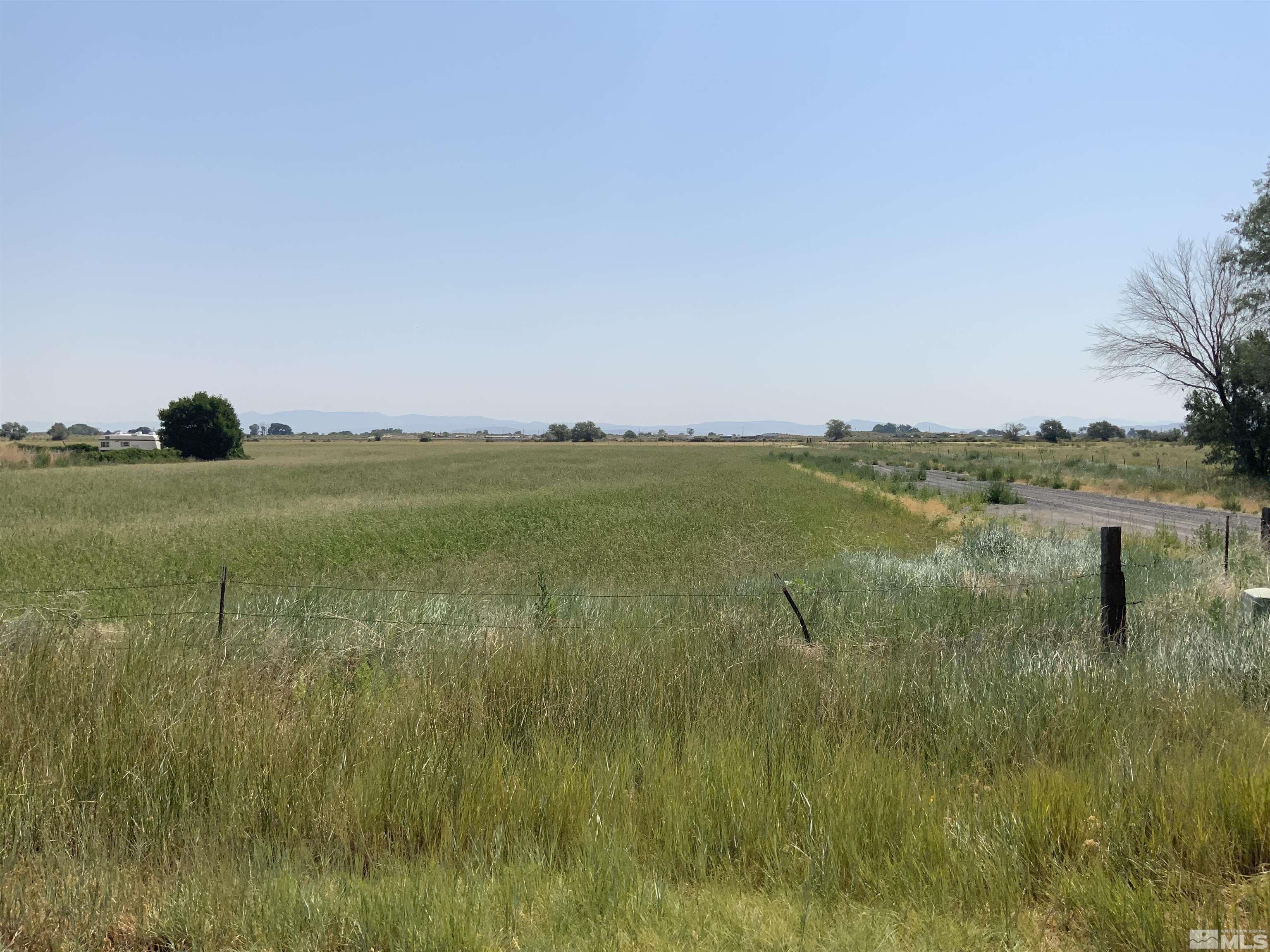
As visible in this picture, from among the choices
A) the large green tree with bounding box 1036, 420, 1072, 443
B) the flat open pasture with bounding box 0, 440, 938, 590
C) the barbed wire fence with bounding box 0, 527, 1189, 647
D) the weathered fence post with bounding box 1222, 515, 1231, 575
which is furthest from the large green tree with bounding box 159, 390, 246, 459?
the large green tree with bounding box 1036, 420, 1072, 443

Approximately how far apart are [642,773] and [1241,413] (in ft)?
135

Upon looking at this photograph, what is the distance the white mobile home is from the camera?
109 metres

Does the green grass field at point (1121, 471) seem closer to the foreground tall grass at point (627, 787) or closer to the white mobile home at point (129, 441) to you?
the foreground tall grass at point (627, 787)

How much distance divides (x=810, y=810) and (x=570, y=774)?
1.35 metres

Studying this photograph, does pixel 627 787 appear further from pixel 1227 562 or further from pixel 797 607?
pixel 1227 562

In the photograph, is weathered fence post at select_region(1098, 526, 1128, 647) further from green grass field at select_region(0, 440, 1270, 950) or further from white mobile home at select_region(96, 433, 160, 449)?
white mobile home at select_region(96, 433, 160, 449)

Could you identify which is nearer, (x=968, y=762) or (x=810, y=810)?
(x=810, y=810)

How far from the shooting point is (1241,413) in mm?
33562

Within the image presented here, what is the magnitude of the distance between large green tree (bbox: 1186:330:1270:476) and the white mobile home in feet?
408

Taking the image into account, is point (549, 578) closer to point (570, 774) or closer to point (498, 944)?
point (570, 774)

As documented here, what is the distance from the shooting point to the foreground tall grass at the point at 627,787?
3.08m

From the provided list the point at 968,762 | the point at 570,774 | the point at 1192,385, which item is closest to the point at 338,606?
the point at 570,774

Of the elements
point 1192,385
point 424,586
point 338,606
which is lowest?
point 424,586

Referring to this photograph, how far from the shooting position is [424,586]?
1415 cm
